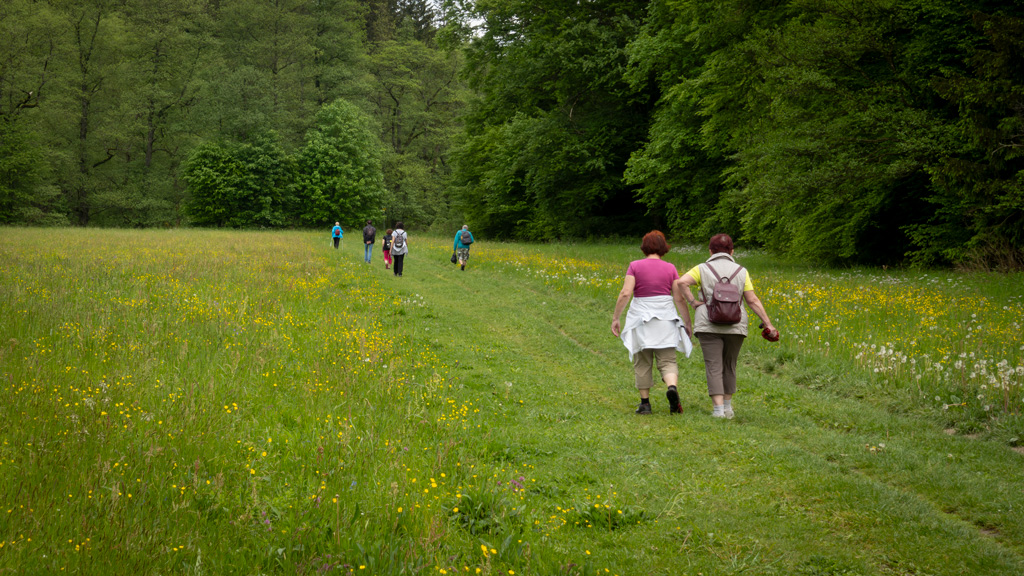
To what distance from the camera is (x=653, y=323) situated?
24.3 feet

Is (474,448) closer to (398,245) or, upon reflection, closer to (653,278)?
(653,278)

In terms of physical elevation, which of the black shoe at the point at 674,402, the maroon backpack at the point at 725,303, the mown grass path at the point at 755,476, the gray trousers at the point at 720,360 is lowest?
the mown grass path at the point at 755,476

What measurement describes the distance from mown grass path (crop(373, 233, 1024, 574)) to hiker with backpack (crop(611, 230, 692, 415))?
18.5 inches

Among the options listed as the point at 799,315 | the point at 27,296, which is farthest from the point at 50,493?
the point at 799,315

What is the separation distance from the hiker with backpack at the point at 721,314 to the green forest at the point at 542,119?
13314 millimetres

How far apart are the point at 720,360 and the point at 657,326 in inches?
32.2

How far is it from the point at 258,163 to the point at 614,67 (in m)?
38.1

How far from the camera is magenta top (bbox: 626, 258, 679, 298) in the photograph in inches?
294

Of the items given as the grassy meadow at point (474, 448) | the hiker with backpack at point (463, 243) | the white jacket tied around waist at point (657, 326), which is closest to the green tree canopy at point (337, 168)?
the hiker with backpack at point (463, 243)

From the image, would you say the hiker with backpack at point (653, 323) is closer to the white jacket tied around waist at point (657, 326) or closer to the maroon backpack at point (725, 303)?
the white jacket tied around waist at point (657, 326)

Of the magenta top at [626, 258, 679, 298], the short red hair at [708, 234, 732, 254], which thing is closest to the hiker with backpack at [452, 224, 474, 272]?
the magenta top at [626, 258, 679, 298]

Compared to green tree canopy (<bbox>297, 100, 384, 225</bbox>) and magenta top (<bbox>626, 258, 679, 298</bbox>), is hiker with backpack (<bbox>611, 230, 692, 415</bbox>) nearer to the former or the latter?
magenta top (<bbox>626, 258, 679, 298</bbox>)

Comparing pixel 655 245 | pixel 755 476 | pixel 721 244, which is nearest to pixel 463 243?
pixel 655 245

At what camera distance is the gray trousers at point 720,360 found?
7.30 meters
